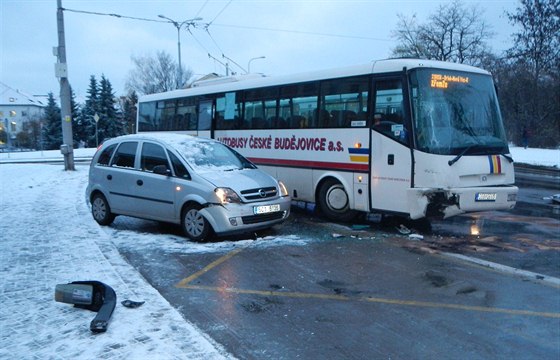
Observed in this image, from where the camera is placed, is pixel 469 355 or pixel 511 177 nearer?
pixel 469 355

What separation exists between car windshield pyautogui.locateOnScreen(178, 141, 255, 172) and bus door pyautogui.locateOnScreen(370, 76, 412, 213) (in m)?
→ 2.46

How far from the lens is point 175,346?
→ 4.11 meters

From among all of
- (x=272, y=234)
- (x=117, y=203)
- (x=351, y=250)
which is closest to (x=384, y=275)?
(x=351, y=250)

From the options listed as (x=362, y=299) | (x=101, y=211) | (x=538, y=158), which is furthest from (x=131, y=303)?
(x=538, y=158)

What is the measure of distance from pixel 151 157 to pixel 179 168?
82 centimetres

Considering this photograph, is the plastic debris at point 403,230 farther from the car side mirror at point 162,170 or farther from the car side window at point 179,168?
the car side mirror at point 162,170

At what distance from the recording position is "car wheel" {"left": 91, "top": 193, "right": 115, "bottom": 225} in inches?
379

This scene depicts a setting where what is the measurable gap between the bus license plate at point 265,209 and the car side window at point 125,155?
2806 mm

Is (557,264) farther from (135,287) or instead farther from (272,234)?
(135,287)

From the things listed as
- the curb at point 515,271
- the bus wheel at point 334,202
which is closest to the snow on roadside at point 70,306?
the curb at point 515,271

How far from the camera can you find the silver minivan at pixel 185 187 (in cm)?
798

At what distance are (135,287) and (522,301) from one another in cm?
447

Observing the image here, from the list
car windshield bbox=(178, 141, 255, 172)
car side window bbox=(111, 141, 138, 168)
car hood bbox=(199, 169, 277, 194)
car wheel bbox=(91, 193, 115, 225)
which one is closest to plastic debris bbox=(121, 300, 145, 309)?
car hood bbox=(199, 169, 277, 194)

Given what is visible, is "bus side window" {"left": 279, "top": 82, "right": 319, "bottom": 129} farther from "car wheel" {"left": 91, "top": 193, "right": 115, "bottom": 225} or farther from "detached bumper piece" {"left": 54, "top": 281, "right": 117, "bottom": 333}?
"detached bumper piece" {"left": 54, "top": 281, "right": 117, "bottom": 333}
